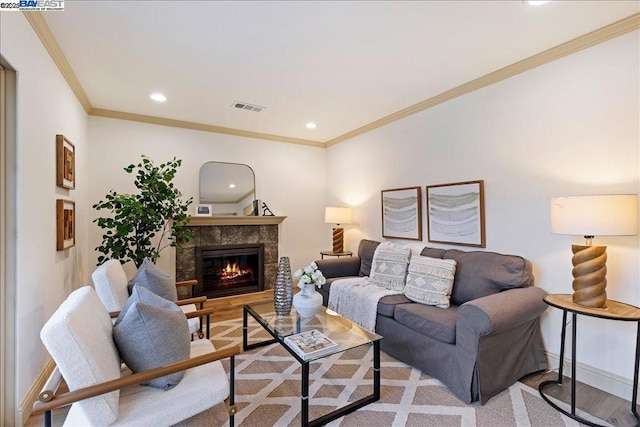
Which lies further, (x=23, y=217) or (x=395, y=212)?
(x=395, y=212)

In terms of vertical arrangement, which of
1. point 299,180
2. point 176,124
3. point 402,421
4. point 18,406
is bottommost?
point 402,421

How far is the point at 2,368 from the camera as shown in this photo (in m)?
1.75

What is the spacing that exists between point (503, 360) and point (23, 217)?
10.9 ft

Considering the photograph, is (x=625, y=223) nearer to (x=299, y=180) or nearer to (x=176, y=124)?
(x=299, y=180)

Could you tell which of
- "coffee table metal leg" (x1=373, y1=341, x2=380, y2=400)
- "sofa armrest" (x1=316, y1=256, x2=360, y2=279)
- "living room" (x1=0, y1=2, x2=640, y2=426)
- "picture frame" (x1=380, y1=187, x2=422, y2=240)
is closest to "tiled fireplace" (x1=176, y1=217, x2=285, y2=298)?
"living room" (x1=0, y1=2, x2=640, y2=426)

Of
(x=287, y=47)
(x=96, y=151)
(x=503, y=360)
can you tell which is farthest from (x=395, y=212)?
(x=96, y=151)

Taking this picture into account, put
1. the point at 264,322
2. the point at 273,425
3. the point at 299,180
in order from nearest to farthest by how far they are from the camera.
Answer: the point at 273,425
the point at 264,322
the point at 299,180

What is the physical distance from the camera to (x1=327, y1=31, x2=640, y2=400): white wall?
2.17 m

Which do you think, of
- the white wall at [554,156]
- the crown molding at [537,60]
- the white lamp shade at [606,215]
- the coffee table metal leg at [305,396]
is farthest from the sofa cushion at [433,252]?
the coffee table metal leg at [305,396]

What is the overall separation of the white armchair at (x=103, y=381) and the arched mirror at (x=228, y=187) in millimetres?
3063

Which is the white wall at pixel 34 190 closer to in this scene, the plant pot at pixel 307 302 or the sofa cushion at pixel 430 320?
the plant pot at pixel 307 302

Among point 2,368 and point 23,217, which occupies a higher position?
point 23,217

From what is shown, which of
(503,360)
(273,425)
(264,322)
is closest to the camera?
(273,425)

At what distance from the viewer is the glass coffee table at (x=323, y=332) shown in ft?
6.04
